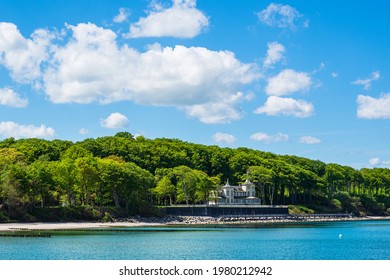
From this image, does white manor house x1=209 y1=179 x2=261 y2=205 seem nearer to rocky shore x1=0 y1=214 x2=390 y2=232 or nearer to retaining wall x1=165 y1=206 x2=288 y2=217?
retaining wall x1=165 y1=206 x2=288 y2=217

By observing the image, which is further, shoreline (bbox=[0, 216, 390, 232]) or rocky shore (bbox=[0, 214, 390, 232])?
rocky shore (bbox=[0, 214, 390, 232])

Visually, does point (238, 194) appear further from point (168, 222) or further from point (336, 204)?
point (168, 222)

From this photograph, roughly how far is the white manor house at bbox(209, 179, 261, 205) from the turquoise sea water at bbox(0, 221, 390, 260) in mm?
66416

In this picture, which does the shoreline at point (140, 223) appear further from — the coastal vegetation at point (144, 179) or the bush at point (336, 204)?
the bush at point (336, 204)

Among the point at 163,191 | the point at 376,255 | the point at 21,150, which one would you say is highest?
the point at 21,150

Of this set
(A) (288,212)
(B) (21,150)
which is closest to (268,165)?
(A) (288,212)

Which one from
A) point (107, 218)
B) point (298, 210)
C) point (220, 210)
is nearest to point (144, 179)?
point (107, 218)

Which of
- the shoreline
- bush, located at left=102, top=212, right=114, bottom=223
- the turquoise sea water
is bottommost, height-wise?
the turquoise sea water

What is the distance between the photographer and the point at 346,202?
159625mm

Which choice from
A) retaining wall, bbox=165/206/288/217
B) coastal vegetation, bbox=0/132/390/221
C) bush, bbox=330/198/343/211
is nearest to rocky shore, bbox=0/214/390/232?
retaining wall, bbox=165/206/288/217

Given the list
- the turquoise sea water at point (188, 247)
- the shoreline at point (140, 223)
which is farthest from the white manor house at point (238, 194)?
the turquoise sea water at point (188, 247)

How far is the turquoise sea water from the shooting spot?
167ft
